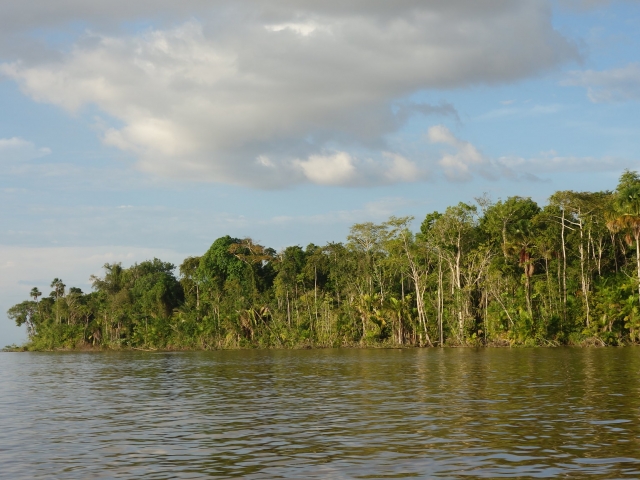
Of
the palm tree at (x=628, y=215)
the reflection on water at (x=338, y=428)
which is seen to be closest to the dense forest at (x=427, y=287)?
the palm tree at (x=628, y=215)

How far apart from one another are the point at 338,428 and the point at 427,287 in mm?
65738

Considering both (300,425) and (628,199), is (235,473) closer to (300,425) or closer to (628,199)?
(300,425)

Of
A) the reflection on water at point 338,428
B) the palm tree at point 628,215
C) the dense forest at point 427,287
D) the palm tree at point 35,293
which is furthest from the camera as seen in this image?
the palm tree at point 35,293

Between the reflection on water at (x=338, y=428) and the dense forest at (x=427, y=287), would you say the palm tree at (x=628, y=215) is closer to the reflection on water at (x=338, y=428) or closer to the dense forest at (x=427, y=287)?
the dense forest at (x=427, y=287)

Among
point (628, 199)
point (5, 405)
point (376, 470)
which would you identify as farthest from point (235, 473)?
point (628, 199)

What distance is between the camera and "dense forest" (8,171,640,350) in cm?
6550

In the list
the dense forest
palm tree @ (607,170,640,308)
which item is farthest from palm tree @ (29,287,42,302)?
palm tree @ (607,170,640,308)

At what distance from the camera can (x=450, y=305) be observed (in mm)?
73250

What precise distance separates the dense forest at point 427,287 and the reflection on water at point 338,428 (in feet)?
102

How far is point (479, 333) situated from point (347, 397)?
48873 millimetres

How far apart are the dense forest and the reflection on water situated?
31.2 meters

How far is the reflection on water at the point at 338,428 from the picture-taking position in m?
13.6

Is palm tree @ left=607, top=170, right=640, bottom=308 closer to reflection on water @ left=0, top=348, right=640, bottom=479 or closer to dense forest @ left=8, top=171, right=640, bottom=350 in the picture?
dense forest @ left=8, top=171, right=640, bottom=350

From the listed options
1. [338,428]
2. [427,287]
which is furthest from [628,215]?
[338,428]
